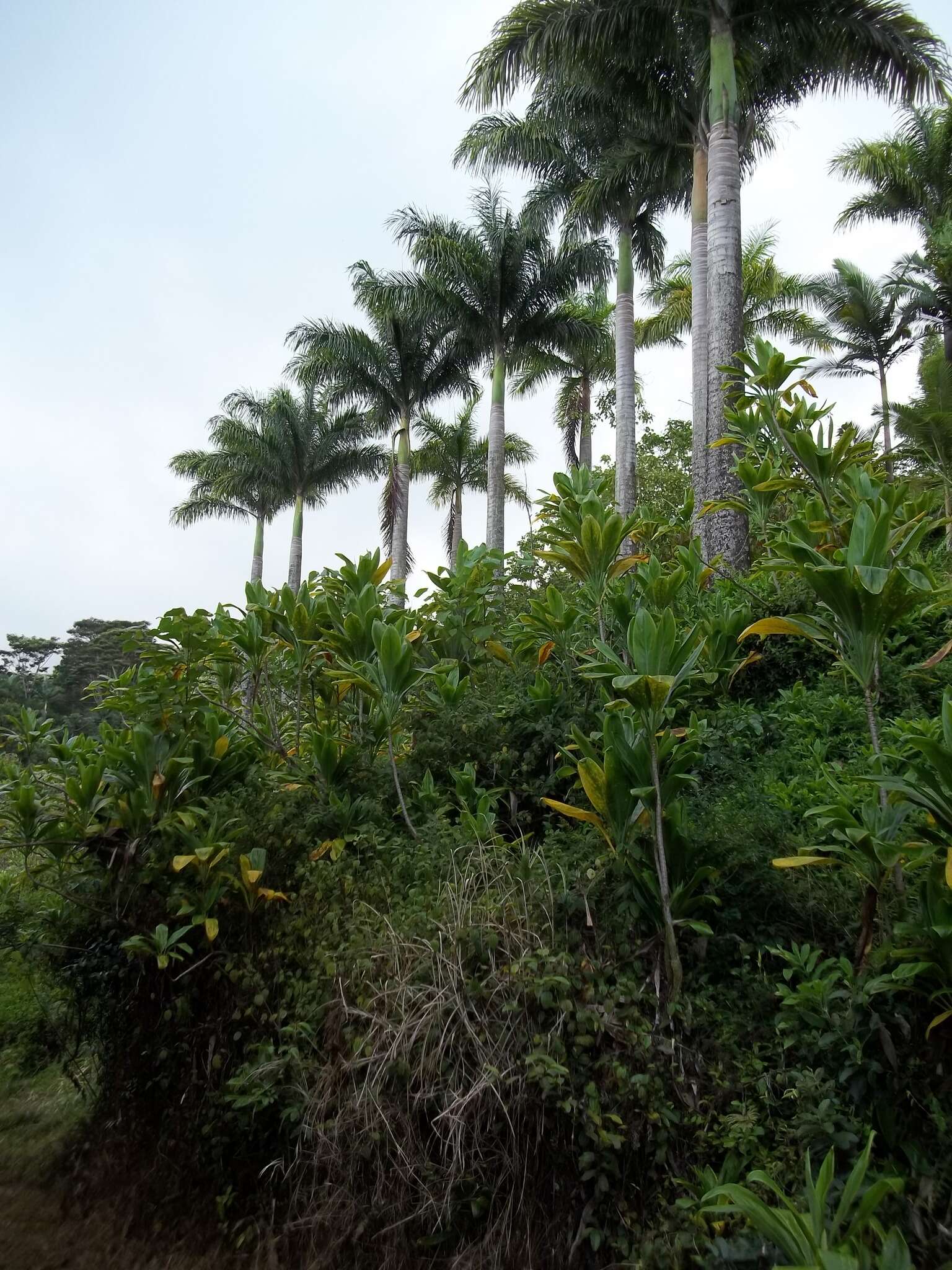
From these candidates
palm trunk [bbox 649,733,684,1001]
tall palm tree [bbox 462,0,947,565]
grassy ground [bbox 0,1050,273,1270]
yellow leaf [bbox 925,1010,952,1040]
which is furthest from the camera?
tall palm tree [bbox 462,0,947,565]

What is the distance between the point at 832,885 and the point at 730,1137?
97 centimetres

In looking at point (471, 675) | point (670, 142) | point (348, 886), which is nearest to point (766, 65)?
point (670, 142)

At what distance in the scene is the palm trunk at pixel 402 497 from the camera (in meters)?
23.3

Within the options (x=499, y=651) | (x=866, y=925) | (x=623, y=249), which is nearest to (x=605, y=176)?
(x=623, y=249)

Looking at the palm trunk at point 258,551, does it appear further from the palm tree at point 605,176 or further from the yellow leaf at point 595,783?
the yellow leaf at point 595,783

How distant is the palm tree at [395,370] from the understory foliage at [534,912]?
18664 millimetres

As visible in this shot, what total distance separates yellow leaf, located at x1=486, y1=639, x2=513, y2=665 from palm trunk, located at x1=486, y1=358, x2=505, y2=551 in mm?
12832

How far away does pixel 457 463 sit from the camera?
29.6 m

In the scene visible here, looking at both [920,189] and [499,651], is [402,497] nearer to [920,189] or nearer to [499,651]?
[920,189]

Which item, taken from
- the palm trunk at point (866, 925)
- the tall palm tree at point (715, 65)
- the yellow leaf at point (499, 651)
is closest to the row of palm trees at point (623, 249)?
the tall palm tree at point (715, 65)

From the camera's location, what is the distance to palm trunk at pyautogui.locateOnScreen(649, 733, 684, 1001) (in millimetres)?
2811

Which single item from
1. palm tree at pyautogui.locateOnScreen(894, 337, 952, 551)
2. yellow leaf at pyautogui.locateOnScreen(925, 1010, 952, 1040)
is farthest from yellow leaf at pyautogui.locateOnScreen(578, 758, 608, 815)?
palm tree at pyautogui.locateOnScreen(894, 337, 952, 551)

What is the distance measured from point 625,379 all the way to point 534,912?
1373cm

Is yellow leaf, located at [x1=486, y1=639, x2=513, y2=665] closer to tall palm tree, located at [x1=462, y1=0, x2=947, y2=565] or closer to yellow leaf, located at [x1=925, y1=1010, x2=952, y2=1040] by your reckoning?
yellow leaf, located at [x1=925, y1=1010, x2=952, y2=1040]
